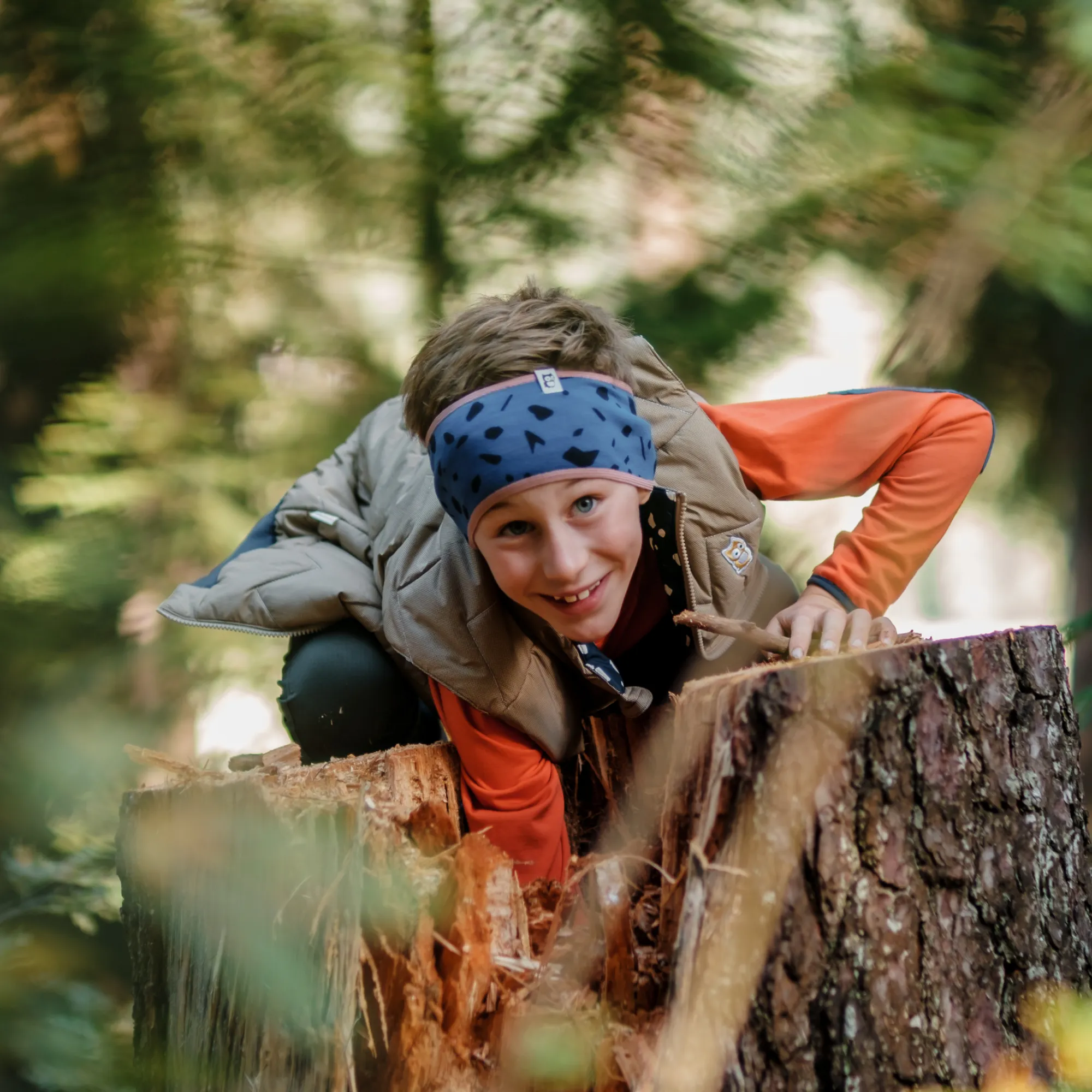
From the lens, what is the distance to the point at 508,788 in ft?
6.22

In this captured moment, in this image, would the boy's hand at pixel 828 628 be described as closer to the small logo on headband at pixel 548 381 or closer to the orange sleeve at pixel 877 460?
the orange sleeve at pixel 877 460

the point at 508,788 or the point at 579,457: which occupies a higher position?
the point at 579,457

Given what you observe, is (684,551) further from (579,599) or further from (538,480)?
(538,480)

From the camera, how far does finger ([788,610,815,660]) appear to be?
1.51 meters

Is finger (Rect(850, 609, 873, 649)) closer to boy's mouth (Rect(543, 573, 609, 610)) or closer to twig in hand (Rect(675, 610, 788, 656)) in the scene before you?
twig in hand (Rect(675, 610, 788, 656))

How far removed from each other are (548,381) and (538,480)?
18 cm

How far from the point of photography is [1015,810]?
127cm

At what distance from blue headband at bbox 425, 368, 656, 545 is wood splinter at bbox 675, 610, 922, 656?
0.26 metres

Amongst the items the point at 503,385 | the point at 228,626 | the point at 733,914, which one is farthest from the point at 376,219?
the point at 733,914

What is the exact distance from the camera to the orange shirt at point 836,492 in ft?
6.11

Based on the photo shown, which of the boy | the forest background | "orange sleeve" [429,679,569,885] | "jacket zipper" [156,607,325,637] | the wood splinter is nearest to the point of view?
the wood splinter

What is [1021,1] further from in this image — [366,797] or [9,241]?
[9,241]

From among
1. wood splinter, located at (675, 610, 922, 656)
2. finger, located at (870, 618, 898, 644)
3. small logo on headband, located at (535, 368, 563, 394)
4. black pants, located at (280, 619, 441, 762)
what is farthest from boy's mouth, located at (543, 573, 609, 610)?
black pants, located at (280, 619, 441, 762)

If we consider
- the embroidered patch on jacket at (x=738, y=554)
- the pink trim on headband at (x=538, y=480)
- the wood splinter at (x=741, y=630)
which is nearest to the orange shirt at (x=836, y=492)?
the embroidered patch on jacket at (x=738, y=554)
